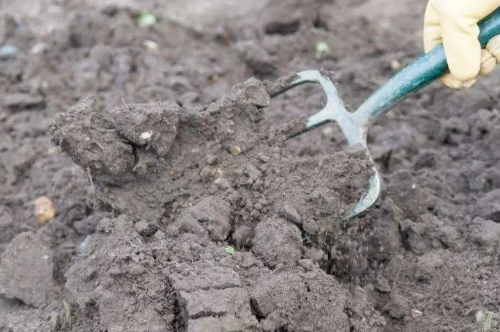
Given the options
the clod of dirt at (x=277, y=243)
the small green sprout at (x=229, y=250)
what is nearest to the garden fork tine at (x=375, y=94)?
the clod of dirt at (x=277, y=243)

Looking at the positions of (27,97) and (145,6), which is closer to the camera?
(27,97)

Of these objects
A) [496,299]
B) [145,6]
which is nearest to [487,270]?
[496,299]

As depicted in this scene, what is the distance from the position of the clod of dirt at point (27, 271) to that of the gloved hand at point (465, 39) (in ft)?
6.12

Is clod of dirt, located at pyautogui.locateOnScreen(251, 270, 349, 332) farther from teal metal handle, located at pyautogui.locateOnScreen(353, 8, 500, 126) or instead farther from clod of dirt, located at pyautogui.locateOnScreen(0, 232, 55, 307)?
clod of dirt, located at pyautogui.locateOnScreen(0, 232, 55, 307)

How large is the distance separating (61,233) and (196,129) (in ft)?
2.70

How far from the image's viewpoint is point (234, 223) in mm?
2502

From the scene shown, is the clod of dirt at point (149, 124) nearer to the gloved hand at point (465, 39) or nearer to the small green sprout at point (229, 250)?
the small green sprout at point (229, 250)

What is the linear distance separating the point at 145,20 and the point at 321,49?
53.6 inches

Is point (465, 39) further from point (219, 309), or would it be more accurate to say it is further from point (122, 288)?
point (122, 288)

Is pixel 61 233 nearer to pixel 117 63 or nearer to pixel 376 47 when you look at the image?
pixel 117 63

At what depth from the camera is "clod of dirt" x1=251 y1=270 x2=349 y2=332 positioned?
216cm

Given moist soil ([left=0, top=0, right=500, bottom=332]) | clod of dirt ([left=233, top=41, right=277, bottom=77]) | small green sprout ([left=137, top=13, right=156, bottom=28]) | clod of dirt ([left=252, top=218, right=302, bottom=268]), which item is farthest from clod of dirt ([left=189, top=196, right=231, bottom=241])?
small green sprout ([left=137, top=13, right=156, bottom=28])

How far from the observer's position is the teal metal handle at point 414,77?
2.57 metres

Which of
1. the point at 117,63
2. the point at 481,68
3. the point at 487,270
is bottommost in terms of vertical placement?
the point at 117,63
